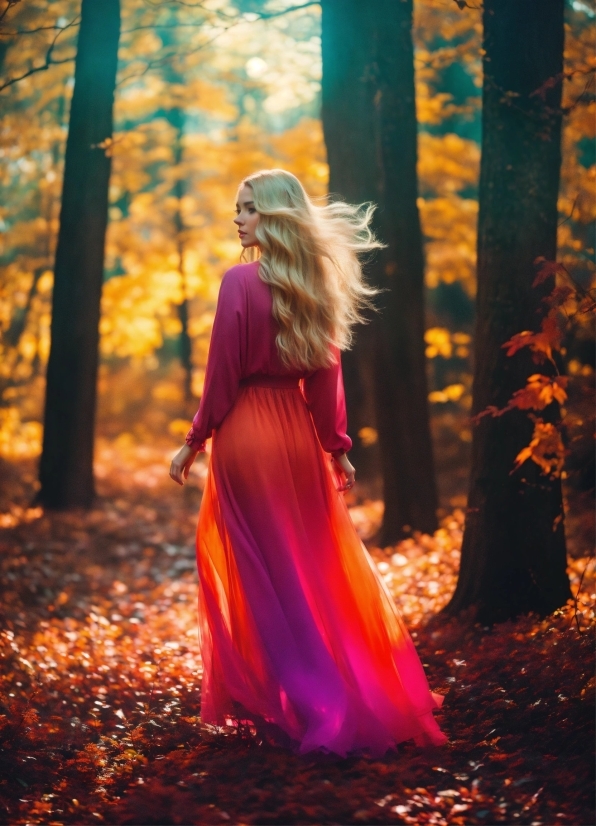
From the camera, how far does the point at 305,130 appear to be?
13.0 m

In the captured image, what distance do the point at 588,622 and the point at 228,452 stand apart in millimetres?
2385

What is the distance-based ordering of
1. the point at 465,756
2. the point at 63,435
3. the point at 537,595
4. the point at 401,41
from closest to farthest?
the point at 465,756 < the point at 537,595 < the point at 401,41 < the point at 63,435

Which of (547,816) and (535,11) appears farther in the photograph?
(535,11)

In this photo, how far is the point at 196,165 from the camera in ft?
52.5

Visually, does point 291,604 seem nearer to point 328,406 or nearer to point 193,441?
point 193,441

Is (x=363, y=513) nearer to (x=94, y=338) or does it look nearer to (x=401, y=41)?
(x=94, y=338)

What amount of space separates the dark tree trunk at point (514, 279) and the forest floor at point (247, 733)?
0.29 m

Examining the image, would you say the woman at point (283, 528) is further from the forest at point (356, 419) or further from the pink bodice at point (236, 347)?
the forest at point (356, 419)

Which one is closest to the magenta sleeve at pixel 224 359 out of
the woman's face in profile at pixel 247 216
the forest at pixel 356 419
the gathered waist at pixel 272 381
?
the gathered waist at pixel 272 381

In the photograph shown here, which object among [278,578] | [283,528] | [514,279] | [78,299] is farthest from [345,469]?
[78,299]

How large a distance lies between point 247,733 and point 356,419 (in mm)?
8166

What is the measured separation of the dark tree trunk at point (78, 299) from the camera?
9.65 meters

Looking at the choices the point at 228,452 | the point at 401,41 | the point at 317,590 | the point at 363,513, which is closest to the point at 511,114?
the point at 401,41

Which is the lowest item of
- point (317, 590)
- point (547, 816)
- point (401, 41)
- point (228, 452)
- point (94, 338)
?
point (547, 816)
